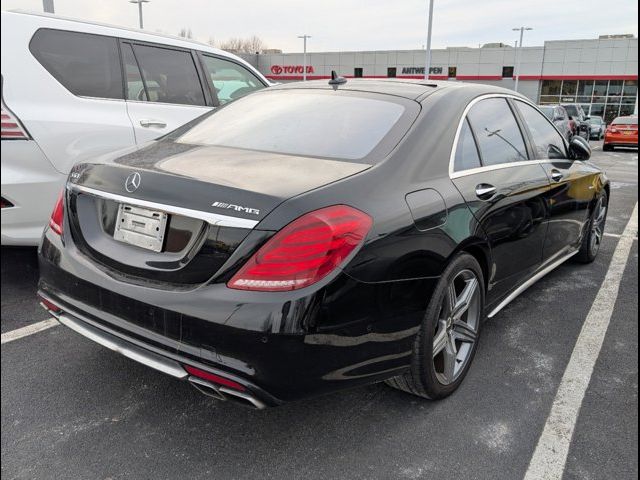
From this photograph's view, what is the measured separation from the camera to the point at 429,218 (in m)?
2.27

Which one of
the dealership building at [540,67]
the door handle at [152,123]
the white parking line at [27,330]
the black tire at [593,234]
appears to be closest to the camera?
the white parking line at [27,330]

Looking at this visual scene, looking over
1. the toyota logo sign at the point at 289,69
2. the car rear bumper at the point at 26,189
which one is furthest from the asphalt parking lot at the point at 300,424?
the toyota logo sign at the point at 289,69

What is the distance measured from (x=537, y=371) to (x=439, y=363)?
0.74m

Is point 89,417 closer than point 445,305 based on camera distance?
Yes

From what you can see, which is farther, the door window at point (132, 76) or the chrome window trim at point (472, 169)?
the door window at point (132, 76)

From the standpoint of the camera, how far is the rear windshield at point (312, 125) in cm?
242

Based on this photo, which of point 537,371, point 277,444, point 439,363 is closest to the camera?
point 277,444

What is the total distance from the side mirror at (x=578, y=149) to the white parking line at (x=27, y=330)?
385 centimetres

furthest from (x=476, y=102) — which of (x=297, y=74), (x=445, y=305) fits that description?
(x=297, y=74)

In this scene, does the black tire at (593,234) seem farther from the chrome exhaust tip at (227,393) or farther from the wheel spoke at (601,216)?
the chrome exhaust tip at (227,393)

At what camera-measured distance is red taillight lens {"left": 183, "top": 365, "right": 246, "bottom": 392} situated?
73.8 inches

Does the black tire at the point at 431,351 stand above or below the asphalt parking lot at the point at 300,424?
above

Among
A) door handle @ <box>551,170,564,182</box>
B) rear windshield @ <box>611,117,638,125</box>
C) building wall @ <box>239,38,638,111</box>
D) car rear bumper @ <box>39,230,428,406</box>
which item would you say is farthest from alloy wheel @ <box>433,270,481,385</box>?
building wall @ <box>239,38,638,111</box>

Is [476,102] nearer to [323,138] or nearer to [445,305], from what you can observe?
[323,138]
